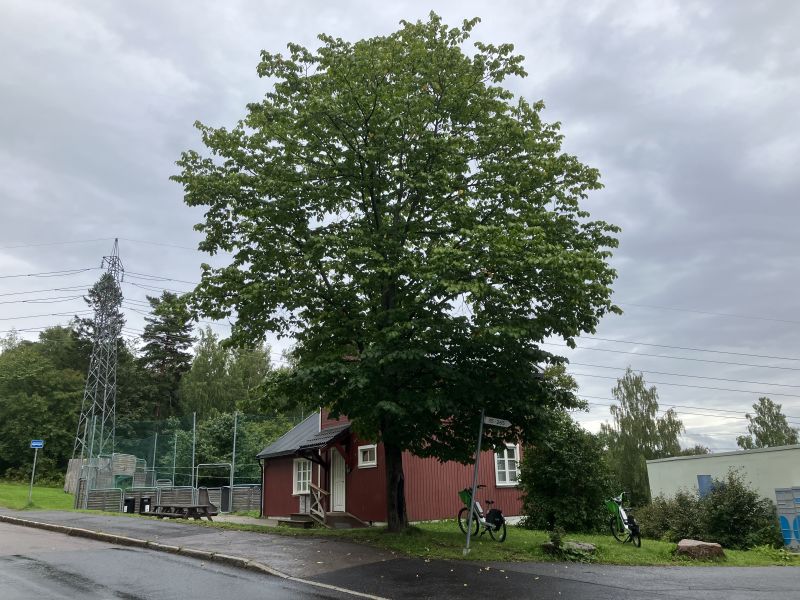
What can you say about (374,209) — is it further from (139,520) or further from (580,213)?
(139,520)

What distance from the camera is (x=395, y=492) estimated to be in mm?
14930

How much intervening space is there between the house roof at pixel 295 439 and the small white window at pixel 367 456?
11.1 ft

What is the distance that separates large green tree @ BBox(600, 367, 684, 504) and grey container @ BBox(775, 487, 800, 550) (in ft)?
98.8

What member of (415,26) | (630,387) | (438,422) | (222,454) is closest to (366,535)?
(438,422)

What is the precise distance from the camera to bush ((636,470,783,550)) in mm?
16453

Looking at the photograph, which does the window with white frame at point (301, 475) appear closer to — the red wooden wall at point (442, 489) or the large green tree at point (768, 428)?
the red wooden wall at point (442, 489)

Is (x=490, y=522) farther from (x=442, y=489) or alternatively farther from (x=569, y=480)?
(x=442, y=489)

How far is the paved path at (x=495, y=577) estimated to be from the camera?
8.69 meters

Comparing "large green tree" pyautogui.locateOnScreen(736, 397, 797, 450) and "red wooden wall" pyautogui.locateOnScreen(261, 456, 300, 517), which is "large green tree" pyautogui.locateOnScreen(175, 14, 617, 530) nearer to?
"red wooden wall" pyautogui.locateOnScreen(261, 456, 300, 517)

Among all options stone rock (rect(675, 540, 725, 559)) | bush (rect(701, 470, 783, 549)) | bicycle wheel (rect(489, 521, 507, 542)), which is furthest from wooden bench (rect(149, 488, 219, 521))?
bush (rect(701, 470, 783, 549))

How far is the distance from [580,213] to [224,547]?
1071 centimetres

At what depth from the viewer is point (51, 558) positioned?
1181 centimetres

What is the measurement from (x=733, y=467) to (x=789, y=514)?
2548 mm

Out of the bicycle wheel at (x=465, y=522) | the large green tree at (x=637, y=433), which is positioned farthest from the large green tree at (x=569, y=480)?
the large green tree at (x=637, y=433)
